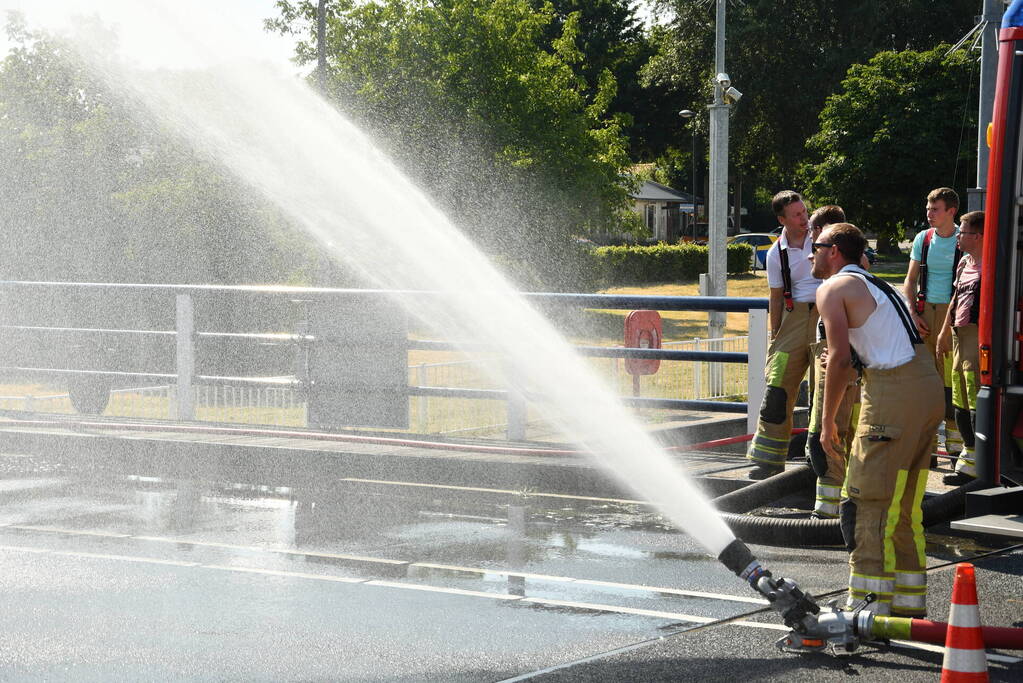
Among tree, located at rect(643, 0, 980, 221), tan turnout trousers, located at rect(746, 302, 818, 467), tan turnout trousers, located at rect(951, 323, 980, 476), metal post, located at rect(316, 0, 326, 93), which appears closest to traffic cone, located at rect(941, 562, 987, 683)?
tan turnout trousers, located at rect(746, 302, 818, 467)

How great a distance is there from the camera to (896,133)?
45.6 m

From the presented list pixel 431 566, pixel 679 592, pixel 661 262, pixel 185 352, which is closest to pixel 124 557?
pixel 431 566

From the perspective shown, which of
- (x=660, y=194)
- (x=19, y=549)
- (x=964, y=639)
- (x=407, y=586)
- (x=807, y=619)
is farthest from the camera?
(x=660, y=194)

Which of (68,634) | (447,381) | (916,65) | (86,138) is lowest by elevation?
(68,634)

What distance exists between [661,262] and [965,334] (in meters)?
37.2

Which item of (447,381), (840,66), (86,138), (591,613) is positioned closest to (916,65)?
(840,66)

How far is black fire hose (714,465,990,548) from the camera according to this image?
731cm

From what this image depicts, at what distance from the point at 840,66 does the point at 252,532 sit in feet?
158

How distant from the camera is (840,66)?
5234cm

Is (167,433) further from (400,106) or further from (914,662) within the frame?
(400,106)

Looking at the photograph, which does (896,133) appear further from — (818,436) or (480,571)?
(480,571)

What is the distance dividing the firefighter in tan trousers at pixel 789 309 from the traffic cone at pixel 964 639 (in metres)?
3.63

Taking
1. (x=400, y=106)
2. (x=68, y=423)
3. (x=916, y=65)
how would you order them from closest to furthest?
(x=68, y=423)
(x=400, y=106)
(x=916, y=65)

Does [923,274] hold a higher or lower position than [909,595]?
higher
